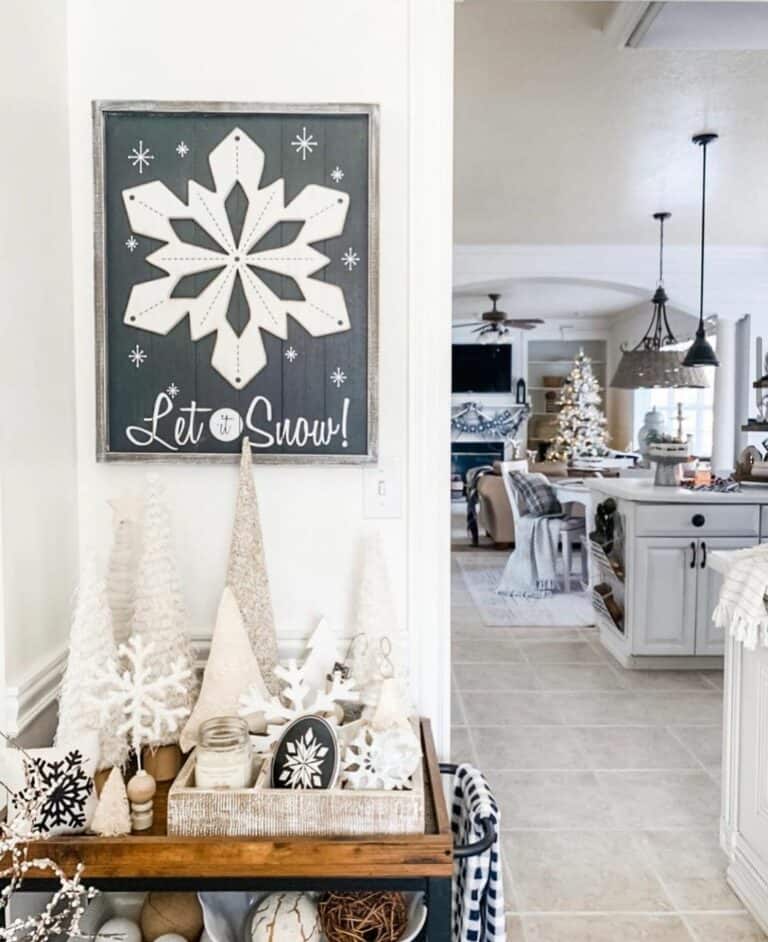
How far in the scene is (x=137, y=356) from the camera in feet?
5.35

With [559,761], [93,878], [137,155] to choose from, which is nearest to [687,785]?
[559,761]

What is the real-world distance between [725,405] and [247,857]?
7469 millimetres

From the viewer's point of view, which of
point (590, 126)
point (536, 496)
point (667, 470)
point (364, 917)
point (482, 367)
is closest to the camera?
point (364, 917)

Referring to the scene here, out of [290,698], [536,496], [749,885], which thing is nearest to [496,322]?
[536,496]

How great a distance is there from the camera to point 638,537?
4.02m

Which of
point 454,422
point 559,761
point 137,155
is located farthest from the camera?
point 454,422

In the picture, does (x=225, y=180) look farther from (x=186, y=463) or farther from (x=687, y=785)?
(x=687, y=785)

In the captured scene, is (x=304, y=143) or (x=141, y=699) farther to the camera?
(x=304, y=143)

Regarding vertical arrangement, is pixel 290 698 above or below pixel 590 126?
below

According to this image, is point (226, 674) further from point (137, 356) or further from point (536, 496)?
point (536, 496)

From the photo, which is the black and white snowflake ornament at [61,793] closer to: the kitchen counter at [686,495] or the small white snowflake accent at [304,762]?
the small white snowflake accent at [304,762]

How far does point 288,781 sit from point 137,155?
4.14 feet

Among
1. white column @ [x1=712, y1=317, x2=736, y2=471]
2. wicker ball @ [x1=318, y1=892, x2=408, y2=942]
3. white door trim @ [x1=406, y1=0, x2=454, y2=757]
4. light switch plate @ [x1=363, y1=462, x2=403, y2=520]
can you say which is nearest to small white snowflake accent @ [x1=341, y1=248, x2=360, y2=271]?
white door trim @ [x1=406, y1=0, x2=454, y2=757]

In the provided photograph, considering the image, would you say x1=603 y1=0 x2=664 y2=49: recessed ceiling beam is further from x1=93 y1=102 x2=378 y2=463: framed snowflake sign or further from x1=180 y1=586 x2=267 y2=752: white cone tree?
x1=180 y1=586 x2=267 y2=752: white cone tree
